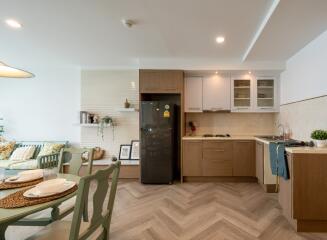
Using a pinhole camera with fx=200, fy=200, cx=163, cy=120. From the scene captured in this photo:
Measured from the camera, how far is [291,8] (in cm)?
202

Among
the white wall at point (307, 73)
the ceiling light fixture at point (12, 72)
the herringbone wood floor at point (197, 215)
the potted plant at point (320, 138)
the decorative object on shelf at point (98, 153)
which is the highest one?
the white wall at point (307, 73)

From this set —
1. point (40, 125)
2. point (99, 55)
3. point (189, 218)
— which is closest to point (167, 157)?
point (189, 218)

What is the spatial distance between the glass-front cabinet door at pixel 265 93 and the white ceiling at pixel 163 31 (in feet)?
1.41

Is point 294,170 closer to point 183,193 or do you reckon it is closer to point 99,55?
point 183,193

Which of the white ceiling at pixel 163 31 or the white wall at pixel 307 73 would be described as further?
the white wall at pixel 307 73

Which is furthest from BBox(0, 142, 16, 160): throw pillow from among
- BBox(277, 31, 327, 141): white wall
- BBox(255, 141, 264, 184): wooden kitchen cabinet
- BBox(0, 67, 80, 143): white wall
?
BBox(277, 31, 327, 141): white wall

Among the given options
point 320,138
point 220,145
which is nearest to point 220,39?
point 320,138

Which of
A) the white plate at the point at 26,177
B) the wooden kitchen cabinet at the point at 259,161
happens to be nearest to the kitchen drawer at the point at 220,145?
the wooden kitchen cabinet at the point at 259,161

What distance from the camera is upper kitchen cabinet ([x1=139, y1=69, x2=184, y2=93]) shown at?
391 centimetres

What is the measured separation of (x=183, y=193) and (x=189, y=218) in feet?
2.79

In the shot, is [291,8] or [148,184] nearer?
[291,8]

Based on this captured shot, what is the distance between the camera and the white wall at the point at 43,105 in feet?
15.2

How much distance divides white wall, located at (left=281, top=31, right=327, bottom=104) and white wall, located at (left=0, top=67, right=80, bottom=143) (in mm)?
4386

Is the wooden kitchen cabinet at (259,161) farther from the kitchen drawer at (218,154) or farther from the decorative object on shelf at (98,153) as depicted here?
the decorative object on shelf at (98,153)
